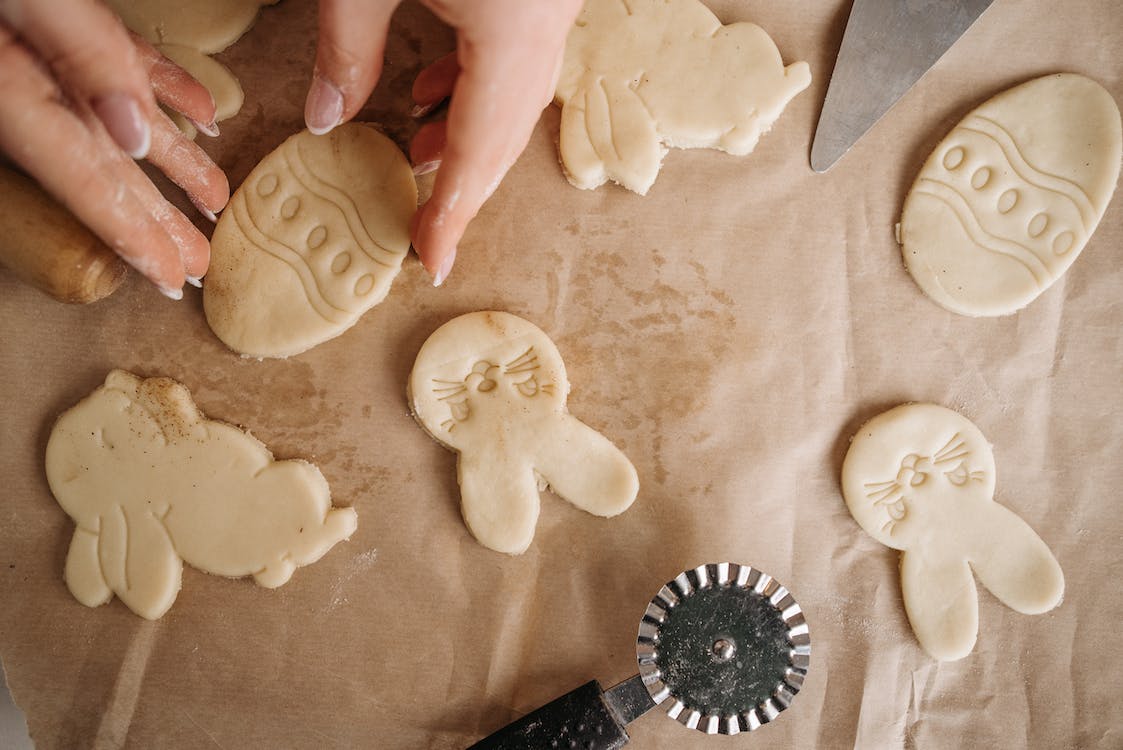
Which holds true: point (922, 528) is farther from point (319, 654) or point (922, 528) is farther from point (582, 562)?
point (319, 654)

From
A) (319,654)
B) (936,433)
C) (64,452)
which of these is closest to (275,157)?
(64,452)

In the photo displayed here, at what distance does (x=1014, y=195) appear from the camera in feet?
4.54

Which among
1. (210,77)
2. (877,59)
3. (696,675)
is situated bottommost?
(696,675)

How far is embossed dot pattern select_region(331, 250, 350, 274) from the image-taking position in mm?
1336

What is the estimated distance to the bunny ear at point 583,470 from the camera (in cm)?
133

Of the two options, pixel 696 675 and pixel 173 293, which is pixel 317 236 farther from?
pixel 696 675

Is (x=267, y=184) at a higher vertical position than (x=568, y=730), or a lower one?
higher

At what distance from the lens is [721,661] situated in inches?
47.6

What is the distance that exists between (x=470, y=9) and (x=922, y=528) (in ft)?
3.43

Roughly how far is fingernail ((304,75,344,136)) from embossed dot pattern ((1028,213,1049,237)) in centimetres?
112

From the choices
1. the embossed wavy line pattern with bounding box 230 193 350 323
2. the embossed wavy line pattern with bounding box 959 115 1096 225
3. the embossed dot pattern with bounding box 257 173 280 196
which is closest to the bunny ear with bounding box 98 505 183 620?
the embossed wavy line pattern with bounding box 230 193 350 323

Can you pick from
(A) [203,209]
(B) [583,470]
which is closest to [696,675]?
(B) [583,470]

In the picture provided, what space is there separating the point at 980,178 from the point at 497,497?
96cm

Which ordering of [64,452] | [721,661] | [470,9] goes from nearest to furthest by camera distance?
1. [470,9]
2. [721,661]
3. [64,452]
